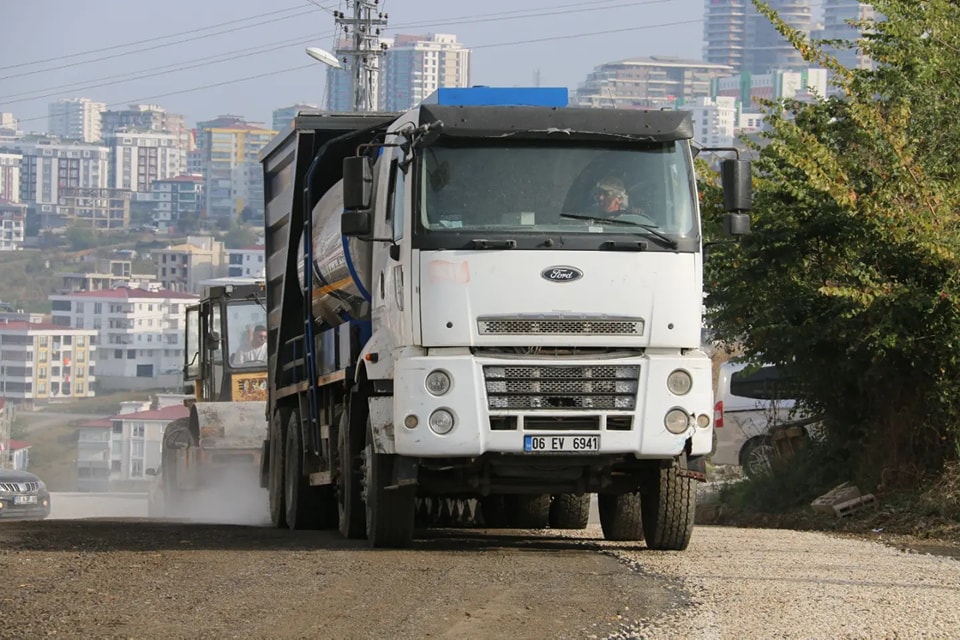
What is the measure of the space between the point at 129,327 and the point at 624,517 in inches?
6886

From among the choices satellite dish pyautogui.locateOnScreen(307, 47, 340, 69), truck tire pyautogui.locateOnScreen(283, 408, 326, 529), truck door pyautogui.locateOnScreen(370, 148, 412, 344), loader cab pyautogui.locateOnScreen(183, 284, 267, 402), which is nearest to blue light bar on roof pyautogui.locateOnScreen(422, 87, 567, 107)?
truck door pyautogui.locateOnScreen(370, 148, 412, 344)

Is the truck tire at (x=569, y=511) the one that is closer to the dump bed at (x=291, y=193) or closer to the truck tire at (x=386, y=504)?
the dump bed at (x=291, y=193)

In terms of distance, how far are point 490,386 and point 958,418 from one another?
253 inches

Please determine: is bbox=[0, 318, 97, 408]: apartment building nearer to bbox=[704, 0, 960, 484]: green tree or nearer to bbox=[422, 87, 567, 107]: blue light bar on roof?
bbox=[704, 0, 960, 484]: green tree

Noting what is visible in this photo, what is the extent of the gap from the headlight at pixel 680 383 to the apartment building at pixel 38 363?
155346 mm

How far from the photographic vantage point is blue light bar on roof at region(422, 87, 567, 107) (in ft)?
39.7

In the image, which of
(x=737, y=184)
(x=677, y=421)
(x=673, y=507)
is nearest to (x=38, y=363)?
(x=673, y=507)

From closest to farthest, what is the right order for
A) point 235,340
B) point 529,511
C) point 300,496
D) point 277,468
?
point 529,511
point 300,496
point 277,468
point 235,340

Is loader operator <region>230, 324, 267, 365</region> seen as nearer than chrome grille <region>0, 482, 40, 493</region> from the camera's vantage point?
Yes

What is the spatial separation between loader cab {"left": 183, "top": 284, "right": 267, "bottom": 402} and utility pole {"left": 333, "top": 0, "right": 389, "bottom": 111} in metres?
18.8

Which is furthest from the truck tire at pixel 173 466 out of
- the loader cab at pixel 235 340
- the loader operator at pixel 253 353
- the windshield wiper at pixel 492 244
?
the windshield wiper at pixel 492 244

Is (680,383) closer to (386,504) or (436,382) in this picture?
(436,382)

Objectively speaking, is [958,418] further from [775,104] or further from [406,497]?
[406,497]

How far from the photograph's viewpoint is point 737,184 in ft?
39.6
